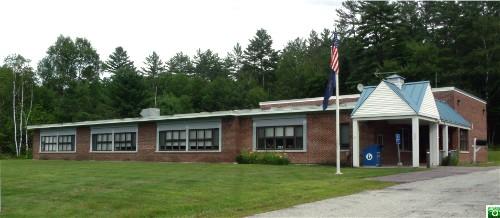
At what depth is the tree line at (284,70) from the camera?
63.3 meters

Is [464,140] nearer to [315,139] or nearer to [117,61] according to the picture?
[315,139]

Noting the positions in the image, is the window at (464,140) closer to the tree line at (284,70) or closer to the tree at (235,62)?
the tree line at (284,70)

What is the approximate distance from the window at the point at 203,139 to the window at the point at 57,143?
582 inches

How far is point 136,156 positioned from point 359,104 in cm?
1926

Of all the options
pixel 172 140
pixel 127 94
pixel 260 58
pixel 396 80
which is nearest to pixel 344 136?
pixel 396 80

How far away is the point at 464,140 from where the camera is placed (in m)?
38.0

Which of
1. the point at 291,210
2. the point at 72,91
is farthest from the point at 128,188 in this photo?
the point at 72,91

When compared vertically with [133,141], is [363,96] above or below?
above

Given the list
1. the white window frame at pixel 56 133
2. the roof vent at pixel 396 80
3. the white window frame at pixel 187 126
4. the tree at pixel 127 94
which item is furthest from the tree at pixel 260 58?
the roof vent at pixel 396 80

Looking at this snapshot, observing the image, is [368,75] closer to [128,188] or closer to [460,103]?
[460,103]

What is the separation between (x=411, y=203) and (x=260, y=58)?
3350 inches

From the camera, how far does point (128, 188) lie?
16.0 meters

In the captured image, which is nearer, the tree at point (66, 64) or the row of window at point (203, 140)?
the row of window at point (203, 140)

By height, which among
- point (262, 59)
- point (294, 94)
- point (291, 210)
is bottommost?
point (291, 210)
